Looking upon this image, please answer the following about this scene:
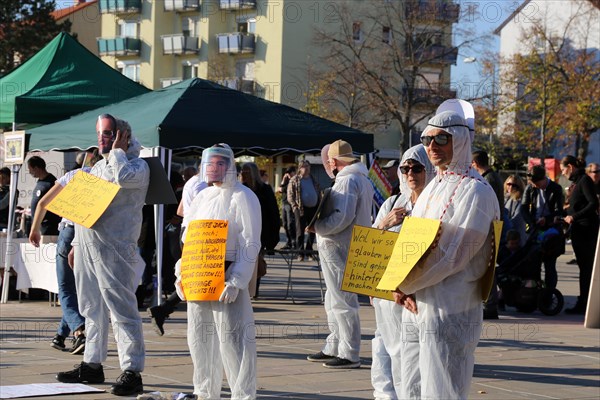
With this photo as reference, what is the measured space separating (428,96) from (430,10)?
335 cm

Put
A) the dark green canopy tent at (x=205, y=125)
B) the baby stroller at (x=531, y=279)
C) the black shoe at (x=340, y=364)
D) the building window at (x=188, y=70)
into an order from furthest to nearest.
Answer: the building window at (x=188, y=70)
the baby stroller at (x=531, y=279)
the dark green canopy tent at (x=205, y=125)
the black shoe at (x=340, y=364)

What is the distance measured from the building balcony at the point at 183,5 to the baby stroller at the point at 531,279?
53625 mm

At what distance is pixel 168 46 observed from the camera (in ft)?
221

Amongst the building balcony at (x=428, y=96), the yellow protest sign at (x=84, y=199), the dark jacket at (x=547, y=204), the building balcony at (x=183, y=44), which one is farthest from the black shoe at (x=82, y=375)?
the building balcony at (x=183, y=44)

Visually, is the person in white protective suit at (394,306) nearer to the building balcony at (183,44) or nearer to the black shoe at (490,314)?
the black shoe at (490,314)

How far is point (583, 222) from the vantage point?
583 inches

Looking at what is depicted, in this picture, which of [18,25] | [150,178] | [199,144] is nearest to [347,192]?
[150,178]

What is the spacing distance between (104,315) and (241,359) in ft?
5.63

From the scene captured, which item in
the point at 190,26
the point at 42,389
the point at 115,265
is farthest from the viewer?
the point at 190,26

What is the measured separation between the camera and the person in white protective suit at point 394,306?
7.27 m

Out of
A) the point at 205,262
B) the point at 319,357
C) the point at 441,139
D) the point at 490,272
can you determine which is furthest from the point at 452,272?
the point at 319,357

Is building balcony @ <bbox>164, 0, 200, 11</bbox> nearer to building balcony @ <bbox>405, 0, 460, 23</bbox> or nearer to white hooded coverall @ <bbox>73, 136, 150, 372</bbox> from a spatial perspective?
building balcony @ <bbox>405, 0, 460, 23</bbox>

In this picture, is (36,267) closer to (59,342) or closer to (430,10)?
(59,342)

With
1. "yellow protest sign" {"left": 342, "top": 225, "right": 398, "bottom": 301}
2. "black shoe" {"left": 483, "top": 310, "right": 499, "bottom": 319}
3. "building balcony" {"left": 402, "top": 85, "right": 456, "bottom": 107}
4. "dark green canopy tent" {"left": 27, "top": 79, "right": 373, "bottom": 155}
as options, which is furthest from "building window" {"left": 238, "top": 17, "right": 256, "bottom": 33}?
"yellow protest sign" {"left": 342, "top": 225, "right": 398, "bottom": 301}
